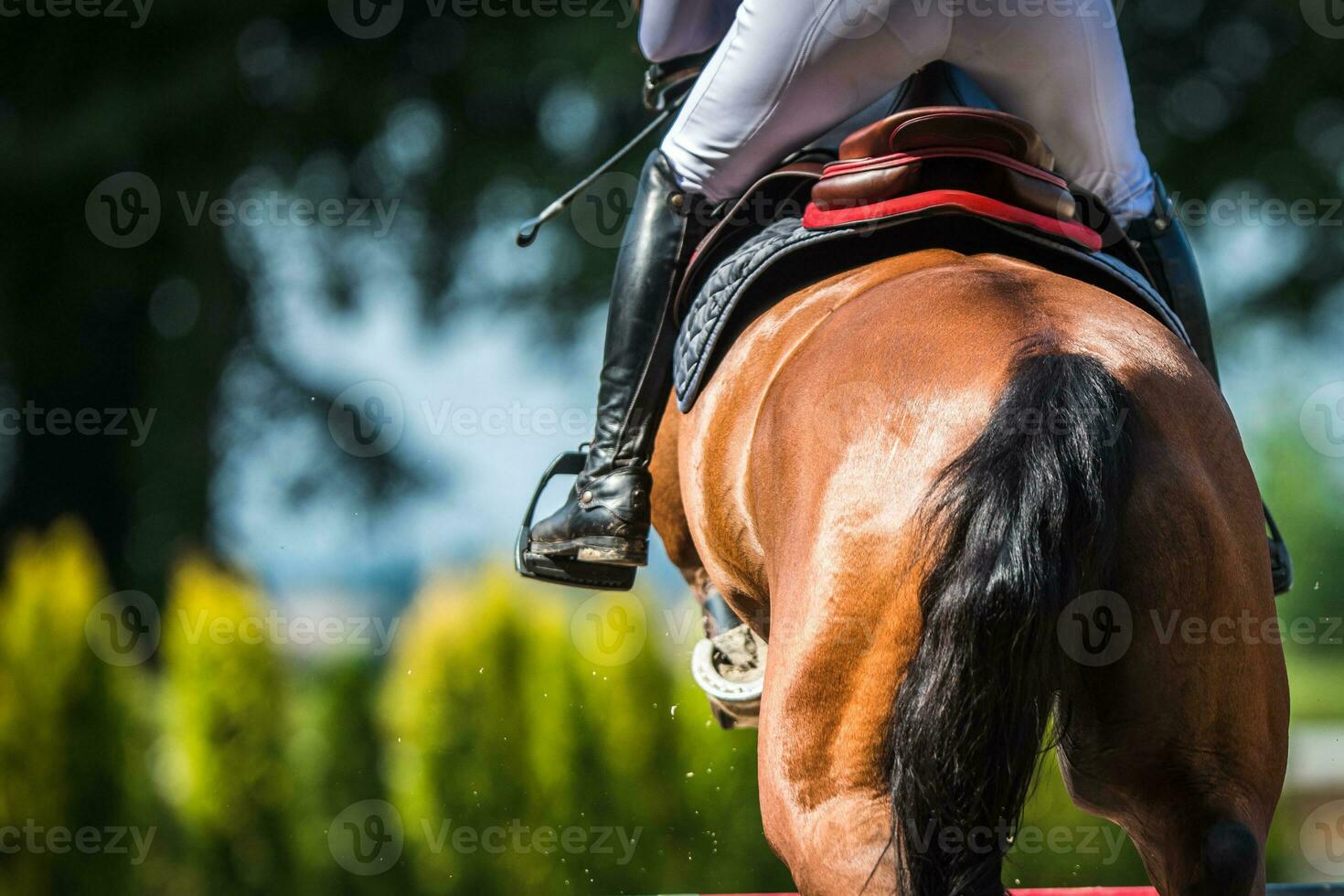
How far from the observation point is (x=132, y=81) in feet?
31.3

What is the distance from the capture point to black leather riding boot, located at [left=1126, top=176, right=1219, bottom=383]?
104 inches

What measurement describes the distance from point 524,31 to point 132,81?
9.33 ft

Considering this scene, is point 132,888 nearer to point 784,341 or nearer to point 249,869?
point 249,869

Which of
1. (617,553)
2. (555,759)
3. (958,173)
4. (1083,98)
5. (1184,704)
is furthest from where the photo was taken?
(555,759)

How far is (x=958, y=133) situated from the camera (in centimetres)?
219

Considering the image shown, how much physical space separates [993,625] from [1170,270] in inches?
56.6

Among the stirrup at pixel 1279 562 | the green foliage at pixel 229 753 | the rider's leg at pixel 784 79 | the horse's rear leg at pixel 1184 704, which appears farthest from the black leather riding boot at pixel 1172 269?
the green foliage at pixel 229 753

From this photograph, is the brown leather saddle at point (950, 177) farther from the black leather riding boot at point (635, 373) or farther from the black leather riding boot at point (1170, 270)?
the black leather riding boot at point (635, 373)

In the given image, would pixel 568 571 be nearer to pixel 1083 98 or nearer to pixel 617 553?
pixel 617 553

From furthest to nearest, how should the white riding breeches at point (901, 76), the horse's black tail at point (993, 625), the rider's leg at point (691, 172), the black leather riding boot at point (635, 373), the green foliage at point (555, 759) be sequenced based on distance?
the green foliage at point (555, 759), the black leather riding boot at point (635, 373), the rider's leg at point (691, 172), the white riding breeches at point (901, 76), the horse's black tail at point (993, 625)

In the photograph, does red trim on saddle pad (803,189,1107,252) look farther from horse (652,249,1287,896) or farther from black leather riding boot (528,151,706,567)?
black leather riding boot (528,151,706,567)

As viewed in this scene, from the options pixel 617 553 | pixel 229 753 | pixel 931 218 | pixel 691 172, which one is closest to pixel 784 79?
pixel 691 172

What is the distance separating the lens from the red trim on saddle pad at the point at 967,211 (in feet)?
6.91

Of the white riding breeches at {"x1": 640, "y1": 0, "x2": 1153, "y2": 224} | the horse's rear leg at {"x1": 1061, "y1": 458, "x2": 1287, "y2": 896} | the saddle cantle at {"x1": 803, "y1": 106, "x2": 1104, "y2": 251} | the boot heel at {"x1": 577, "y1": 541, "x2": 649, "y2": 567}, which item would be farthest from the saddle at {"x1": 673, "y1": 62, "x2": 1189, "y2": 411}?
the horse's rear leg at {"x1": 1061, "y1": 458, "x2": 1287, "y2": 896}
